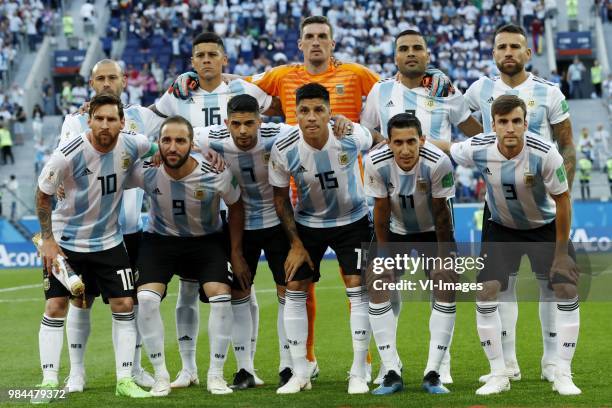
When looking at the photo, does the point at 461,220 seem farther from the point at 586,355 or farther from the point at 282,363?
the point at 282,363

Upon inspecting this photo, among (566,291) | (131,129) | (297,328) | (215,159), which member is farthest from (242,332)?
(566,291)

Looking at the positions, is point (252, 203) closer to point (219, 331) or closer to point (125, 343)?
point (219, 331)

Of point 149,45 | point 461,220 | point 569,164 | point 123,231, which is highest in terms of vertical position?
point 149,45

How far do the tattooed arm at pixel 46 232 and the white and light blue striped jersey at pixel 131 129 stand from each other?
0.99m

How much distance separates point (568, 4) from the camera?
3744cm

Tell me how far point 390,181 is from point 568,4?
101 ft

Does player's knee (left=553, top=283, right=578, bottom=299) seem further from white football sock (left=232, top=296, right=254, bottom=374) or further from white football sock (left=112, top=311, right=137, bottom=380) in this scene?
white football sock (left=112, top=311, right=137, bottom=380)

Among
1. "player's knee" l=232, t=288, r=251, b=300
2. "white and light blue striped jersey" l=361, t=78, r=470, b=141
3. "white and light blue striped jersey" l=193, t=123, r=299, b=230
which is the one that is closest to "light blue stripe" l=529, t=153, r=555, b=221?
"white and light blue striped jersey" l=361, t=78, r=470, b=141

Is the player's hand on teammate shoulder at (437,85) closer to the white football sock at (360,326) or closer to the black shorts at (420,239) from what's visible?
the black shorts at (420,239)

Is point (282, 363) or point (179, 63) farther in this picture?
point (179, 63)

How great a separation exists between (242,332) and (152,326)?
34.8 inches

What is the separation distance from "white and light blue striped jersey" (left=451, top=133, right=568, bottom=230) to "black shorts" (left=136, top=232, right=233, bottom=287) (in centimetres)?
204

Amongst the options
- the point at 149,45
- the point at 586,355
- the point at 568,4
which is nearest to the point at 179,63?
the point at 149,45

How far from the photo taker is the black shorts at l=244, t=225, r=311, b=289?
8.97 m
